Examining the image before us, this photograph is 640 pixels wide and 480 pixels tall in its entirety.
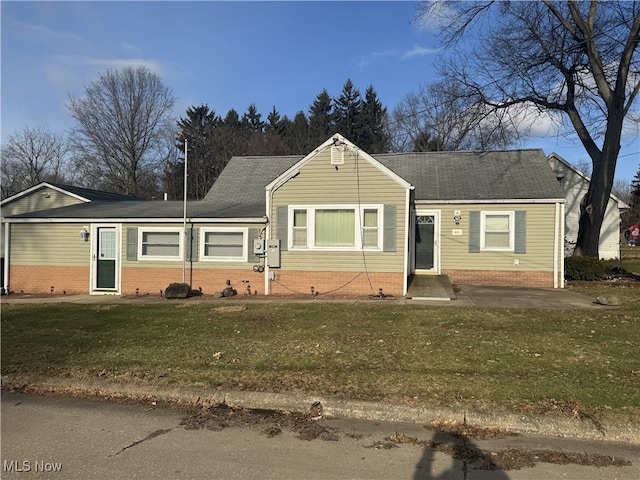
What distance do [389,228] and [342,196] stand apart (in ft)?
5.60

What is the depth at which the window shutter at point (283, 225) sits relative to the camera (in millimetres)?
14375

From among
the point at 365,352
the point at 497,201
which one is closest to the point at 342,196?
the point at 497,201

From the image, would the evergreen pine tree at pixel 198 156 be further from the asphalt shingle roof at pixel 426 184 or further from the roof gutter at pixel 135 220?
the roof gutter at pixel 135 220

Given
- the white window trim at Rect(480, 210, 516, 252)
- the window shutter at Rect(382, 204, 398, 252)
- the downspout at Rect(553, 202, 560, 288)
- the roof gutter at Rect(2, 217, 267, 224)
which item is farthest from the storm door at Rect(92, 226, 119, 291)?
the downspout at Rect(553, 202, 560, 288)

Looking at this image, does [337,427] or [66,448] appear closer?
[66,448]

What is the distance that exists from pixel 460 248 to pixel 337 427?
1274 centimetres

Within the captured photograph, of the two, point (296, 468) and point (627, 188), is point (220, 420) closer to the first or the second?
point (296, 468)

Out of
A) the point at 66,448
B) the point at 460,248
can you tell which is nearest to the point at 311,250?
the point at 460,248

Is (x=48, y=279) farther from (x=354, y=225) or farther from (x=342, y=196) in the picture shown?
(x=354, y=225)

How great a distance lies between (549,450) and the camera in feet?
13.8

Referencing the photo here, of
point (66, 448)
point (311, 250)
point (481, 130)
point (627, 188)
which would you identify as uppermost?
point (627, 188)

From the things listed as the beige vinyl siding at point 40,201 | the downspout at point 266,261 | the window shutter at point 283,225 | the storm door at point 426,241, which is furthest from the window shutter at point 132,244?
the storm door at point 426,241

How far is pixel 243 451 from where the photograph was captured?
4.21m

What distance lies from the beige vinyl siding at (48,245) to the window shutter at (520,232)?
1458 cm
